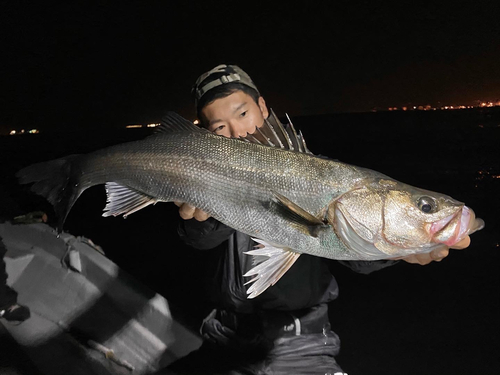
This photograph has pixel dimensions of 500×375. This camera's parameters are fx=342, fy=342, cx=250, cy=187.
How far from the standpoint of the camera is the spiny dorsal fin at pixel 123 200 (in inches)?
87.0

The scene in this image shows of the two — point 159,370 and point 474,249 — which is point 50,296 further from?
point 474,249

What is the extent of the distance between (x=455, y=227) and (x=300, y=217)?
780mm

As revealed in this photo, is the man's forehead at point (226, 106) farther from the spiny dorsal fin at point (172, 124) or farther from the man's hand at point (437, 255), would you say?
the man's hand at point (437, 255)

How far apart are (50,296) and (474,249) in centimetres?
717

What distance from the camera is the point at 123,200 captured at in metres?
2.26

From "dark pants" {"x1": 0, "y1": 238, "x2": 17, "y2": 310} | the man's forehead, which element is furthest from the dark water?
the man's forehead

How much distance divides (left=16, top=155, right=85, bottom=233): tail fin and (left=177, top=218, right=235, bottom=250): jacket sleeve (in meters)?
0.78

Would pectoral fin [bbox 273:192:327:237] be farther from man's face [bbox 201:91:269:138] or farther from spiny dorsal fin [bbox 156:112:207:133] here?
man's face [bbox 201:91:269:138]

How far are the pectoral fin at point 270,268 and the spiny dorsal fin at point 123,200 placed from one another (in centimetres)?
78

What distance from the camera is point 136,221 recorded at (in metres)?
9.52

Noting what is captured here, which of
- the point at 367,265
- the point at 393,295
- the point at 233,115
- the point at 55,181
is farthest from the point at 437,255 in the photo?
the point at 393,295

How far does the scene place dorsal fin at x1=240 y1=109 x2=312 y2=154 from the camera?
2.12 meters

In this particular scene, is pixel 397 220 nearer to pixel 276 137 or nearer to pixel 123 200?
pixel 276 137

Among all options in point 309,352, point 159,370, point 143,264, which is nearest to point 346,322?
point 309,352
